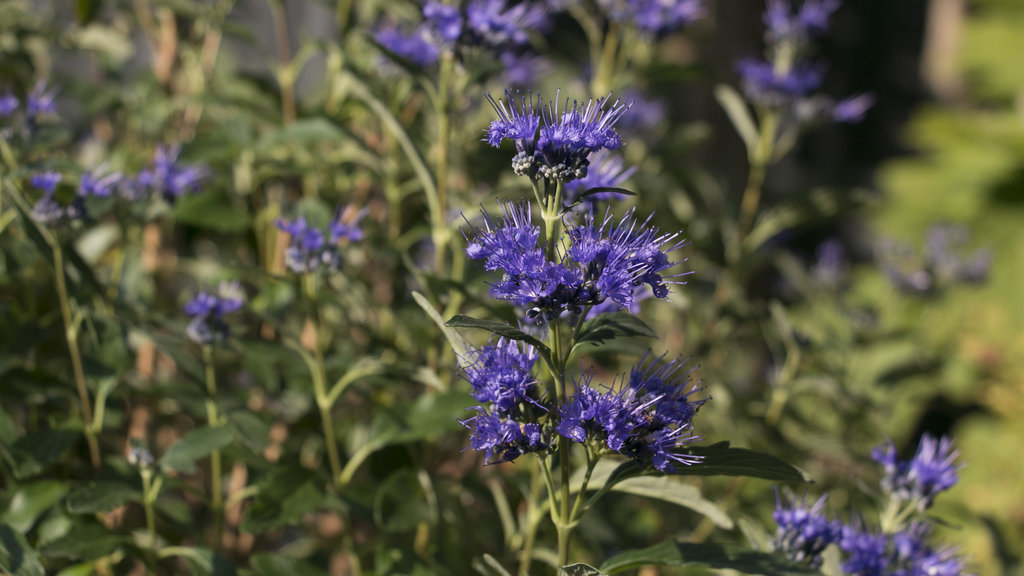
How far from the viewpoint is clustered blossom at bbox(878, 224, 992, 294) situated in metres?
2.09

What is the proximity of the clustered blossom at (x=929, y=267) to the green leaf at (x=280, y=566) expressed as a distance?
1.65m

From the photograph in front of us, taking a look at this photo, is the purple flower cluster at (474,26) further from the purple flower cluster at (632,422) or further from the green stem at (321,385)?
the purple flower cluster at (632,422)

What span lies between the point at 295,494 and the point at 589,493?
1.43 ft

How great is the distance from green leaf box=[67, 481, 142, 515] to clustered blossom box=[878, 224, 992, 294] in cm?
183

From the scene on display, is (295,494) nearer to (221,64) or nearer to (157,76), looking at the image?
(157,76)

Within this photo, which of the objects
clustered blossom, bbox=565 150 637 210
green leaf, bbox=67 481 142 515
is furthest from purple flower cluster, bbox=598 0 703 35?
green leaf, bbox=67 481 142 515

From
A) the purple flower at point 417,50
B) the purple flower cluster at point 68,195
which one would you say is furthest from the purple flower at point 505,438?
the purple flower at point 417,50

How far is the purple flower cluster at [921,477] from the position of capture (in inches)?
42.1

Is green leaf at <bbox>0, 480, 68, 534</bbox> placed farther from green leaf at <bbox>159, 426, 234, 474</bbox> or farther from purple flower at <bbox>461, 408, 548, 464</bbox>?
purple flower at <bbox>461, 408, 548, 464</bbox>

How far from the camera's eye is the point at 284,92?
5.49 feet

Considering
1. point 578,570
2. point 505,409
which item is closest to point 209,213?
point 505,409

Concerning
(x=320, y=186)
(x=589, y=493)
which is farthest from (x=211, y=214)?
(x=589, y=493)

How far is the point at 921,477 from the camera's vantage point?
107 cm

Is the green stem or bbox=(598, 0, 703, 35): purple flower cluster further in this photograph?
bbox=(598, 0, 703, 35): purple flower cluster
